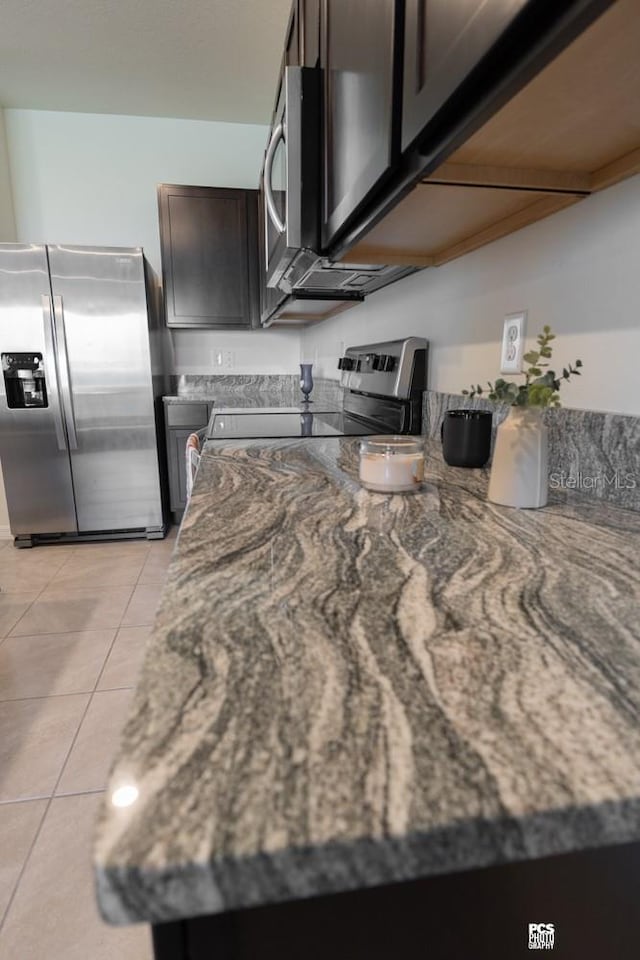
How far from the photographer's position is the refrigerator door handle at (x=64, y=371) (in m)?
2.75

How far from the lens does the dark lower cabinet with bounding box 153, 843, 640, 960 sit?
0.36 meters

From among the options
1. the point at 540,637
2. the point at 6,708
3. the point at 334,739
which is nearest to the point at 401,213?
the point at 540,637

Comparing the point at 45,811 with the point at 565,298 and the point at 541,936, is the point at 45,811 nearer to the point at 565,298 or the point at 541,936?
the point at 541,936

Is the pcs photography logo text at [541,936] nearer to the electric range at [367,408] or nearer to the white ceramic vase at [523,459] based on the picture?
the white ceramic vase at [523,459]

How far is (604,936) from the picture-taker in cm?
43

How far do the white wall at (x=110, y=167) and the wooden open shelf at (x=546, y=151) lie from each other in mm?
2723

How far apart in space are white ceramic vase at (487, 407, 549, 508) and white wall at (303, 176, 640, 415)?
158 millimetres

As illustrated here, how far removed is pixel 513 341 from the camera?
108 cm

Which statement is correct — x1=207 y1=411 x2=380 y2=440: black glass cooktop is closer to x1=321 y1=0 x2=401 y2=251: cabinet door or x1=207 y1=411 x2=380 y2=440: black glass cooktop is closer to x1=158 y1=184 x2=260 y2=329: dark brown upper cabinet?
x1=321 y1=0 x2=401 y2=251: cabinet door

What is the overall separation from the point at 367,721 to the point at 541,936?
0.95 ft

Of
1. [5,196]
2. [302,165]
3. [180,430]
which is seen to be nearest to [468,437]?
[302,165]

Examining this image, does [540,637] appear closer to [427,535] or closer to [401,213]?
[427,535]

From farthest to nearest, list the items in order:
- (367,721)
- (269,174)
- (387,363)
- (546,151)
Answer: (387,363) → (269,174) → (546,151) → (367,721)

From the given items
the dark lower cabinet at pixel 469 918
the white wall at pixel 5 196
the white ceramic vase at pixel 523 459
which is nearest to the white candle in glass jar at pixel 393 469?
the white ceramic vase at pixel 523 459
